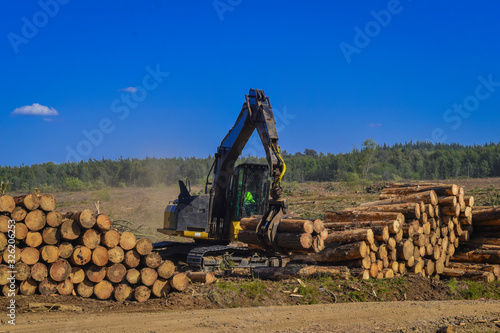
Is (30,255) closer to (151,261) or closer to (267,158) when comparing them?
(151,261)

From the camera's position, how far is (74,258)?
28.8ft

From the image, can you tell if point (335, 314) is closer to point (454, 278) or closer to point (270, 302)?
point (270, 302)

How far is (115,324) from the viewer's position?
7.30 m

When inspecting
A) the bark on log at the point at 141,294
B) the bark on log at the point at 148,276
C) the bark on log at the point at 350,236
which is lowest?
the bark on log at the point at 141,294

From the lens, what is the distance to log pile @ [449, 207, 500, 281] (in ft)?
39.3

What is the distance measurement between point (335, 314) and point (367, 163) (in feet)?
146

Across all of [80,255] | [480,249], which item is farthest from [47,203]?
[480,249]

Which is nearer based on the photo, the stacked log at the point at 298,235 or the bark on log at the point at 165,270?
the bark on log at the point at 165,270

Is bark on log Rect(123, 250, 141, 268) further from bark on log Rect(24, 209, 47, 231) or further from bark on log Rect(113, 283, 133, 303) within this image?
bark on log Rect(24, 209, 47, 231)

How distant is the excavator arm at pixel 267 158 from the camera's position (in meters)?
9.63

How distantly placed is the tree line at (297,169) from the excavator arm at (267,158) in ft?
115

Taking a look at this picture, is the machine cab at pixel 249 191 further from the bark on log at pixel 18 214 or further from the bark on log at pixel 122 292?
the bark on log at pixel 18 214

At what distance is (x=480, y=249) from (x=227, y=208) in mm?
6503

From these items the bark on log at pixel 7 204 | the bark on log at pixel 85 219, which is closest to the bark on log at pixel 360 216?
→ the bark on log at pixel 85 219
